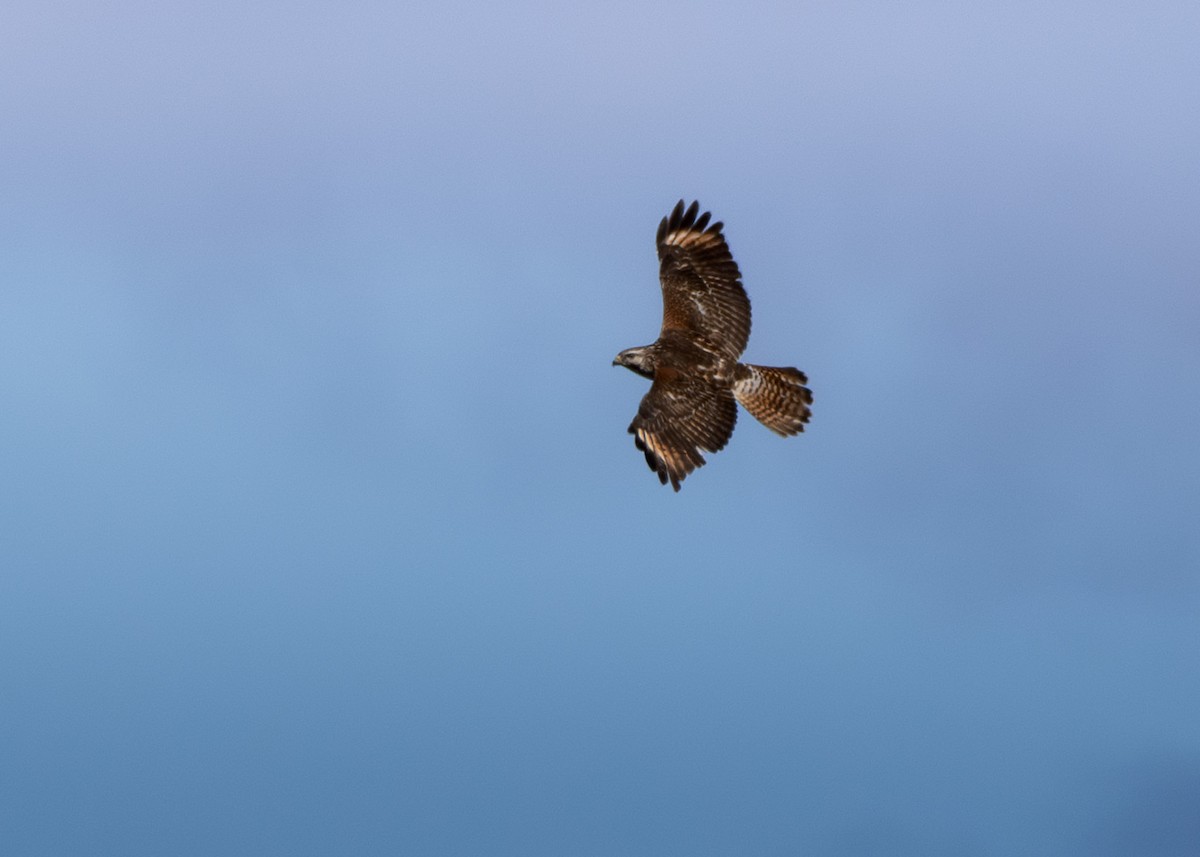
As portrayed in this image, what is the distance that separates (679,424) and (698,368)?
1.45m

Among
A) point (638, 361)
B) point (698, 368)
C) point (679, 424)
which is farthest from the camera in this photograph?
point (638, 361)

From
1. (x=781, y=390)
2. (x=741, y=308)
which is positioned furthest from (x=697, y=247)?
(x=781, y=390)

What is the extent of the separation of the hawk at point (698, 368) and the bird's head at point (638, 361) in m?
0.02

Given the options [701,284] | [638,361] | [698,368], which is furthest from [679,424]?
[701,284]

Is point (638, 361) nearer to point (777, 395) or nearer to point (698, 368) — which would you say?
point (698, 368)

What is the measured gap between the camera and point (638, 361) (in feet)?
79.8

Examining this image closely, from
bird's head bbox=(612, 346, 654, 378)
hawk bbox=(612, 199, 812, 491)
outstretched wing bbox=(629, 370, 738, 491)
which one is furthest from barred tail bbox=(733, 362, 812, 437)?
bird's head bbox=(612, 346, 654, 378)

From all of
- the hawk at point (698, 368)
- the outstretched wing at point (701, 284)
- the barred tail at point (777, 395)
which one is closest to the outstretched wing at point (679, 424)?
the hawk at point (698, 368)

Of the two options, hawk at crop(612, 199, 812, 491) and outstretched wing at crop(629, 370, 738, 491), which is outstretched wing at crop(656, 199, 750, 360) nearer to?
hawk at crop(612, 199, 812, 491)

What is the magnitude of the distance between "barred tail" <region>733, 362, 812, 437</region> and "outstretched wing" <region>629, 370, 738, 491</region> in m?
0.63

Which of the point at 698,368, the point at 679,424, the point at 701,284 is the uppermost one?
the point at 701,284

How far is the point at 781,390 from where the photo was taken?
78.5ft

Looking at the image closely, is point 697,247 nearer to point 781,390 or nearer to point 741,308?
point 741,308

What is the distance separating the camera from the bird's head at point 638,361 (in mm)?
24219
